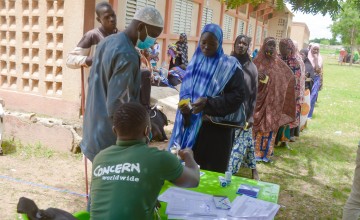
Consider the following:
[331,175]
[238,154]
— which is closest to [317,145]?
[331,175]

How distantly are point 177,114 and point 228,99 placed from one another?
560 millimetres

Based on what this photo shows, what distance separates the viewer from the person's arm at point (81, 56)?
13.0 ft

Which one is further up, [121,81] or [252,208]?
[121,81]

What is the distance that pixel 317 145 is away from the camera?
743 cm

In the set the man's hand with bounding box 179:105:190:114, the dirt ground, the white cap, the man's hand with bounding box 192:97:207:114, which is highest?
the white cap

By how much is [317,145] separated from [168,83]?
3.61 metres

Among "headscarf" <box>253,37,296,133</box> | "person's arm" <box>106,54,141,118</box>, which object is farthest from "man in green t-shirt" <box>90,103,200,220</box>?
"headscarf" <box>253,37,296,133</box>

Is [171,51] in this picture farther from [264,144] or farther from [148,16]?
[148,16]

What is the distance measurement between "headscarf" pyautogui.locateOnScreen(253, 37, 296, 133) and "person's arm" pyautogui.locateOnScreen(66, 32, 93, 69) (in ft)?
8.16

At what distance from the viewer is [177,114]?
3666mm

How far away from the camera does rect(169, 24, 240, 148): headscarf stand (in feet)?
11.1

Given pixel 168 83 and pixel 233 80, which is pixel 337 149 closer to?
pixel 168 83

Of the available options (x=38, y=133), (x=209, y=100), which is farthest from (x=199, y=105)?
(x=38, y=133)

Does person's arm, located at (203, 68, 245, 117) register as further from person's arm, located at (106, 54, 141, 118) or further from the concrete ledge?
the concrete ledge
